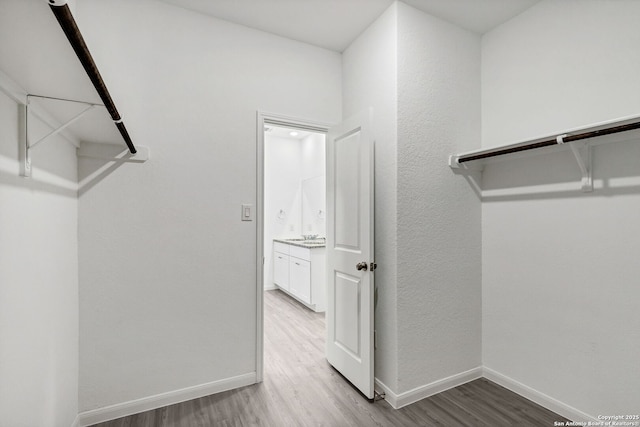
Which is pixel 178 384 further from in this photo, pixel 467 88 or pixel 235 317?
pixel 467 88

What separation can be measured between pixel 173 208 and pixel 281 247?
9.81ft

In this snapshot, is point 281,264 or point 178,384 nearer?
point 178,384

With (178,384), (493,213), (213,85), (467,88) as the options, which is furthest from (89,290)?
(467,88)

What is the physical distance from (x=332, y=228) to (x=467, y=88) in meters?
1.52

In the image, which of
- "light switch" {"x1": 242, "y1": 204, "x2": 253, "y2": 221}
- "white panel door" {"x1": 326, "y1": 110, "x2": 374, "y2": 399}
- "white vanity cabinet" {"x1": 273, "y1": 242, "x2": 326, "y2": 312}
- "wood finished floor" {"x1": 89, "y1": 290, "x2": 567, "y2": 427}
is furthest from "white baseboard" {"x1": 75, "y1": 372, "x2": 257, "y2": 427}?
"white vanity cabinet" {"x1": 273, "y1": 242, "x2": 326, "y2": 312}

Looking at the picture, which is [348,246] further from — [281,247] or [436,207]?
[281,247]

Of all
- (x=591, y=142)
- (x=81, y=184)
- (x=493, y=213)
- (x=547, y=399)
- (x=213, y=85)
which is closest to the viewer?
(x=591, y=142)

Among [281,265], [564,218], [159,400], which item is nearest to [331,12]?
[564,218]

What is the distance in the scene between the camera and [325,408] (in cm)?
205

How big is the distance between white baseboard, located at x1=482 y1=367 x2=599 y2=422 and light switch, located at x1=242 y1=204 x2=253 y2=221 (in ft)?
7.10

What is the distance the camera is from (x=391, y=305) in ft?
7.01

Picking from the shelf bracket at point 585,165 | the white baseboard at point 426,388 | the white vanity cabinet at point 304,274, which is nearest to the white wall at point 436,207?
the white baseboard at point 426,388

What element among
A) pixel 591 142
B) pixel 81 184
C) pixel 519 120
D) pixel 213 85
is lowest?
pixel 81 184

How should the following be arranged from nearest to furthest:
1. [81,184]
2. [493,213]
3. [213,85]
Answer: [81,184], [213,85], [493,213]
